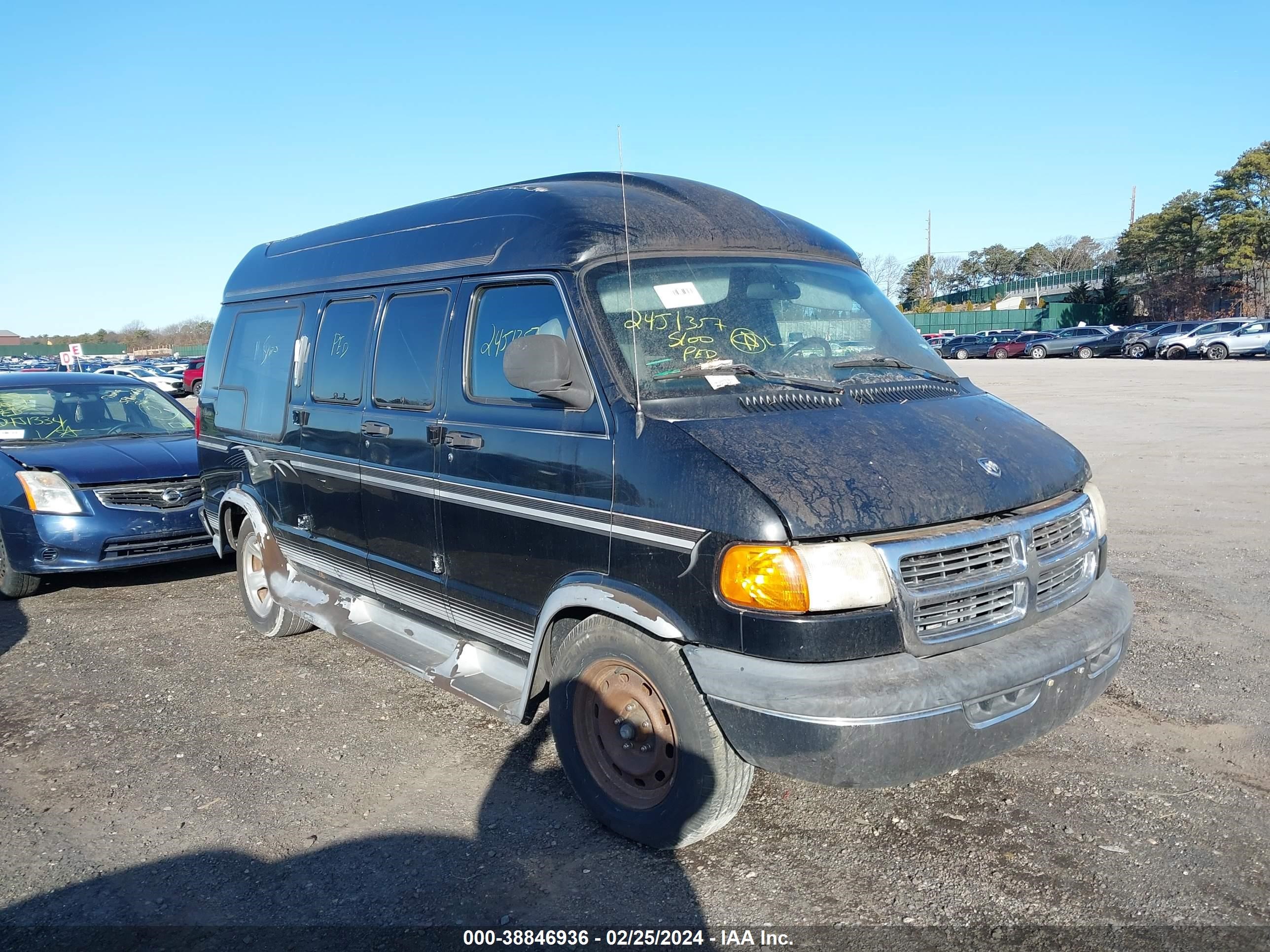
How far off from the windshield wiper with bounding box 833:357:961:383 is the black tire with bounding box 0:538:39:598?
20.9 ft

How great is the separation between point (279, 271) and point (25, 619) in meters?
3.33

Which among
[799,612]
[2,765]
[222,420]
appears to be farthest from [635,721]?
[222,420]

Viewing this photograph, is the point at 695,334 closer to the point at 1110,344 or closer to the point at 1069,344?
the point at 1110,344

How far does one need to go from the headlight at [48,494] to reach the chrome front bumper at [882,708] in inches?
227

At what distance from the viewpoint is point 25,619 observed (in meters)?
6.80

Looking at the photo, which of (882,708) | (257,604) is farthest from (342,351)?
(882,708)

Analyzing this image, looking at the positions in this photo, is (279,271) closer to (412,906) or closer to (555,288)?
(555,288)

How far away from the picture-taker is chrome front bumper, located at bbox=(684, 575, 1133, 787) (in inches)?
114

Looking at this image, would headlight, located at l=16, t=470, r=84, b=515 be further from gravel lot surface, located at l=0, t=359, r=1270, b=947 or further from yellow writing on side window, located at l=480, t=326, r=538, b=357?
yellow writing on side window, located at l=480, t=326, r=538, b=357

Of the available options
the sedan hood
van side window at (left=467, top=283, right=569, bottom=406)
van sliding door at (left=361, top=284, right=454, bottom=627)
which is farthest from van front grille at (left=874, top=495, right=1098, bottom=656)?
the sedan hood

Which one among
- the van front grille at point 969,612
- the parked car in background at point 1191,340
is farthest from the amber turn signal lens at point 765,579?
the parked car in background at point 1191,340

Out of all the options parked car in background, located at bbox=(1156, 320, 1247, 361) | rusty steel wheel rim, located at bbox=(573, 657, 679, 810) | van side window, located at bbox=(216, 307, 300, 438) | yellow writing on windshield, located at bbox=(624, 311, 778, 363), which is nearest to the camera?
rusty steel wheel rim, located at bbox=(573, 657, 679, 810)

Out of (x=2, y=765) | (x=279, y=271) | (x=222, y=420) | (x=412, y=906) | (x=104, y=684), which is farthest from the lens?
(x=222, y=420)

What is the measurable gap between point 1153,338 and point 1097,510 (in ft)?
143
